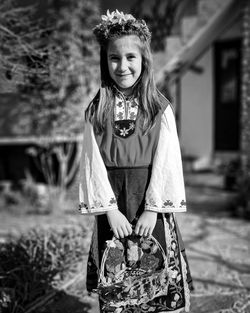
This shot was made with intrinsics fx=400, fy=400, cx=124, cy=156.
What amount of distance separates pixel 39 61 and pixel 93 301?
195 cm

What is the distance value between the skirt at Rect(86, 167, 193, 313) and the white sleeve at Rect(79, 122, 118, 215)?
7 cm

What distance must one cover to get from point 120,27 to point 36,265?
200 cm

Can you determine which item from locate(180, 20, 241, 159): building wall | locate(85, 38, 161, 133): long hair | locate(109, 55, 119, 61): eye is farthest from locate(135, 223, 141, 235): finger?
locate(180, 20, 241, 159): building wall

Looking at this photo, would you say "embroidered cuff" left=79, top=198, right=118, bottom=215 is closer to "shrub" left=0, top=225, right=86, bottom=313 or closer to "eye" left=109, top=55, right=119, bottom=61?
"eye" left=109, top=55, right=119, bottom=61

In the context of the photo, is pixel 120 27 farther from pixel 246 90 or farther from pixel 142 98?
pixel 246 90

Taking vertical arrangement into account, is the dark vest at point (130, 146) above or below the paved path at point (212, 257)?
above

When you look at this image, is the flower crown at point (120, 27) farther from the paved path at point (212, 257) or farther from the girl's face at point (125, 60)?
the paved path at point (212, 257)

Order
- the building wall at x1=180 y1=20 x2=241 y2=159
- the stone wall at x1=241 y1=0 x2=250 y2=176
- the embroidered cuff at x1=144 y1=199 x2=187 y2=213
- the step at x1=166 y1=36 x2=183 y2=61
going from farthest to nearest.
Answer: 1. the building wall at x1=180 y1=20 x2=241 y2=159
2. the step at x1=166 y1=36 x2=183 y2=61
3. the stone wall at x1=241 y1=0 x2=250 y2=176
4. the embroidered cuff at x1=144 y1=199 x2=187 y2=213

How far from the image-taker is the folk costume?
6.84 feet

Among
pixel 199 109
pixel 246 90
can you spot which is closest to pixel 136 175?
pixel 246 90

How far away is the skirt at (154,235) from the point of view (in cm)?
213

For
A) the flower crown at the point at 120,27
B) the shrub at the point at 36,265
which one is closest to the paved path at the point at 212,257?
the shrub at the point at 36,265

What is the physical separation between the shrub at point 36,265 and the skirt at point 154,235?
0.91 meters

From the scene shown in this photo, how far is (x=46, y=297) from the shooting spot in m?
3.09
